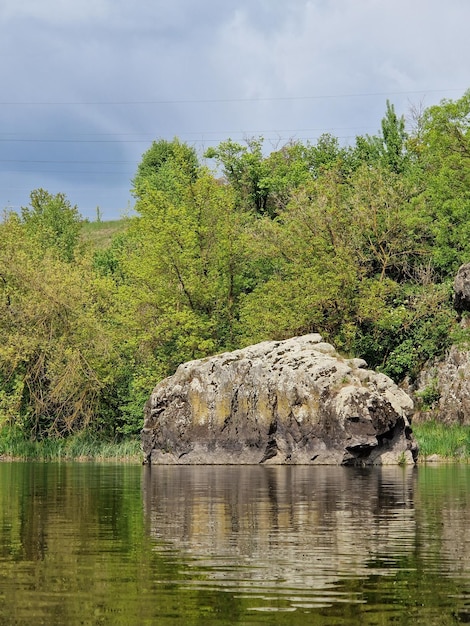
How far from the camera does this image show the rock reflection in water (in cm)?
1306

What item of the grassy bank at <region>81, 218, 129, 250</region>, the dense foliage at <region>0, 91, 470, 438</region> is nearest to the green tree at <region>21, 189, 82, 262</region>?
the dense foliage at <region>0, 91, 470, 438</region>

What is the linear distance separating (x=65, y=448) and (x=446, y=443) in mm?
22681

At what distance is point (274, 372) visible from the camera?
45.5 meters

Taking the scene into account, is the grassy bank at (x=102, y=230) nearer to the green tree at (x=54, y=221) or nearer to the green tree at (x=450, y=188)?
the green tree at (x=54, y=221)

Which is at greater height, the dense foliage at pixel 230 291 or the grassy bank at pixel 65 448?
the dense foliage at pixel 230 291

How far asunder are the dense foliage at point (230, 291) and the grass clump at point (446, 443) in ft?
25.5

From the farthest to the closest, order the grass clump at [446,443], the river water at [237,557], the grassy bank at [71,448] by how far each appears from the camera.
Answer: the grassy bank at [71,448] < the grass clump at [446,443] < the river water at [237,557]

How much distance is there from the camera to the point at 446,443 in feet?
153

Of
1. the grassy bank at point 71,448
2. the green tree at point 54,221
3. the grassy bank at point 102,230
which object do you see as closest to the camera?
the grassy bank at point 71,448

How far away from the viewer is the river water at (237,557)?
35.2 ft

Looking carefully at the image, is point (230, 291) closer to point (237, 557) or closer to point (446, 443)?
point (446, 443)

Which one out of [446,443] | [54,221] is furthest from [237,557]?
[54,221]

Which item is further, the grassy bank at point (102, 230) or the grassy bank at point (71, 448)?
the grassy bank at point (102, 230)

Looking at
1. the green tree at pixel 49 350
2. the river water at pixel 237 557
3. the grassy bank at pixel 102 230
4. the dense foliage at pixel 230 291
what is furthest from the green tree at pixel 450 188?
the grassy bank at pixel 102 230
